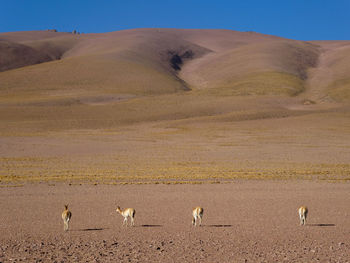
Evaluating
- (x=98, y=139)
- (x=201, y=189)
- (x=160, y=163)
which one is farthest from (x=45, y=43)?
(x=201, y=189)

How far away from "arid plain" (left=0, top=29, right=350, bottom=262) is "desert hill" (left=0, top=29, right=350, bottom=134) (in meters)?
0.62

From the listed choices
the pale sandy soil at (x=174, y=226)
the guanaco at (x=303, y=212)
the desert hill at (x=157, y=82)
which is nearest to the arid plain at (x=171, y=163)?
the pale sandy soil at (x=174, y=226)

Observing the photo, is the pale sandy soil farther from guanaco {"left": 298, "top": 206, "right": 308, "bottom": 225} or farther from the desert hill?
the desert hill

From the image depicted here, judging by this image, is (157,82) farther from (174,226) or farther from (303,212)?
(303,212)

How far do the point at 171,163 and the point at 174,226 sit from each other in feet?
68.6

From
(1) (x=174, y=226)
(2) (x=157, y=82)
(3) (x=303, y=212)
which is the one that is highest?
(2) (x=157, y=82)

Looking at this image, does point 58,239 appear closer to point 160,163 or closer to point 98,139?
point 160,163

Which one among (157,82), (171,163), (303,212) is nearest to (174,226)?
(303,212)

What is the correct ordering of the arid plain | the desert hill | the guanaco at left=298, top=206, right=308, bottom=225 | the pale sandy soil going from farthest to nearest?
the desert hill
the guanaco at left=298, top=206, right=308, bottom=225
the arid plain
the pale sandy soil

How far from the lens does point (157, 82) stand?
119 m

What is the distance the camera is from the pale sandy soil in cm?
1067

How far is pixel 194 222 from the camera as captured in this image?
1393cm

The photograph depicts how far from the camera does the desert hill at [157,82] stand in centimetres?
8325

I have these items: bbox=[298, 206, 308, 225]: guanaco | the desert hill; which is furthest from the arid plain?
the desert hill
